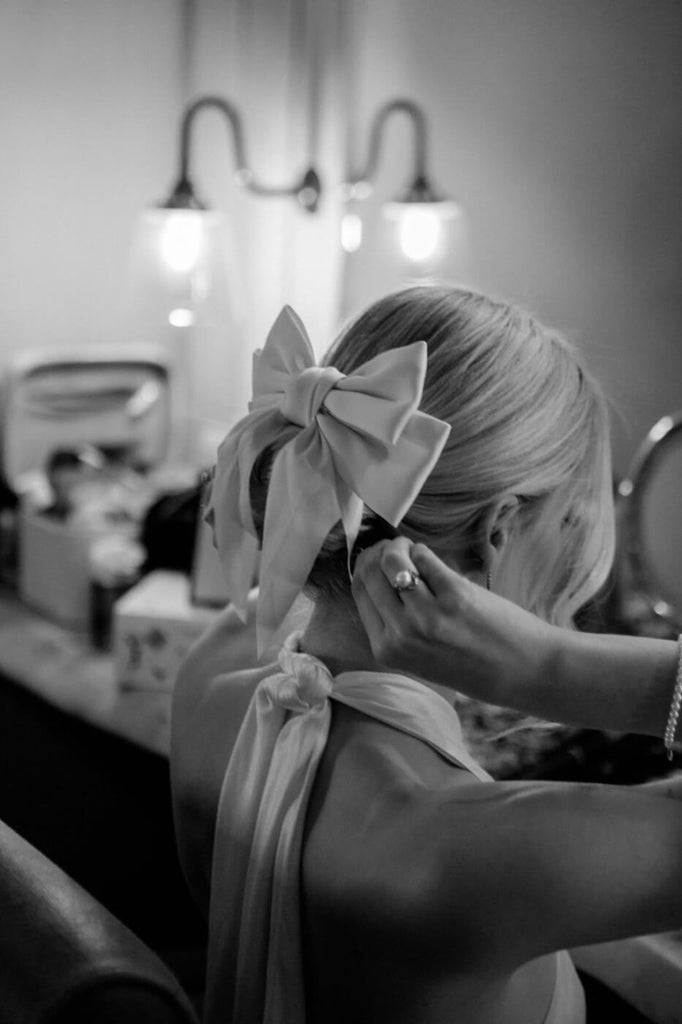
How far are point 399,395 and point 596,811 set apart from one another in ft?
0.93

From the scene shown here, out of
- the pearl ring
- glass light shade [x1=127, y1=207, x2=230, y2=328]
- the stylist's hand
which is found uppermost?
glass light shade [x1=127, y1=207, x2=230, y2=328]

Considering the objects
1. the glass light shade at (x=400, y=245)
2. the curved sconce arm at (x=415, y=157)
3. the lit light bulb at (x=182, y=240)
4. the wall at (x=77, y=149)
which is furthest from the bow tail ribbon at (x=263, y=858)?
the wall at (x=77, y=149)

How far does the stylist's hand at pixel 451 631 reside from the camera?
685 mm

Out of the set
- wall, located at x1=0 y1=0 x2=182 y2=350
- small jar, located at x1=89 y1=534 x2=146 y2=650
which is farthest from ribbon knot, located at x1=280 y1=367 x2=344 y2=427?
wall, located at x1=0 y1=0 x2=182 y2=350

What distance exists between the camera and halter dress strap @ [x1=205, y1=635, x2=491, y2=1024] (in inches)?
31.3

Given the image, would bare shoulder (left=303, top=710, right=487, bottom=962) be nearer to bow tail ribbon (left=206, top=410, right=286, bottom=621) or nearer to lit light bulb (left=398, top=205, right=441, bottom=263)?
bow tail ribbon (left=206, top=410, right=286, bottom=621)

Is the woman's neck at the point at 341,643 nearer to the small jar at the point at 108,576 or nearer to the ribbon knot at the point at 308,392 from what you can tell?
the ribbon knot at the point at 308,392

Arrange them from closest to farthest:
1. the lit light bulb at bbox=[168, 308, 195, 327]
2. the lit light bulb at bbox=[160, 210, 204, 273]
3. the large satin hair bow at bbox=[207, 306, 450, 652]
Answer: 1. the large satin hair bow at bbox=[207, 306, 450, 652]
2. the lit light bulb at bbox=[160, 210, 204, 273]
3. the lit light bulb at bbox=[168, 308, 195, 327]

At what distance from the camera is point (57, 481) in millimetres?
1991

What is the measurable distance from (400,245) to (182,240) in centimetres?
42

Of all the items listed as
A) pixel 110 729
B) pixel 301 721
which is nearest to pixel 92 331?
pixel 110 729

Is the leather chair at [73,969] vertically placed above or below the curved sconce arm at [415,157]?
below

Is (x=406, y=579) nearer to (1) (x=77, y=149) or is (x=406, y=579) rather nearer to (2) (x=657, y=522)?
(2) (x=657, y=522)

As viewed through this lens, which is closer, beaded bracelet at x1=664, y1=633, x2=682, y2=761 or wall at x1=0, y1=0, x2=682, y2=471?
beaded bracelet at x1=664, y1=633, x2=682, y2=761
